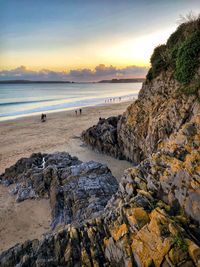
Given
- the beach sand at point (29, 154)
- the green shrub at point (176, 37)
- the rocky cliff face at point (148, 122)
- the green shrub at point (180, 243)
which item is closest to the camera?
the green shrub at point (180, 243)

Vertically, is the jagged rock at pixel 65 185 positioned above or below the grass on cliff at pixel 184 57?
below

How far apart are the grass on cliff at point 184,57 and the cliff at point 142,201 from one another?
2.0 inches

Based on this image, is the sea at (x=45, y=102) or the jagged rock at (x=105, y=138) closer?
the jagged rock at (x=105, y=138)

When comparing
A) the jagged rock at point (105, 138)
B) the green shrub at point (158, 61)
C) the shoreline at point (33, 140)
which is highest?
the green shrub at point (158, 61)

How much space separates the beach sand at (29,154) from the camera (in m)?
11.2

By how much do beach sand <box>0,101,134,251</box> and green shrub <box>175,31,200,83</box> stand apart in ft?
24.4

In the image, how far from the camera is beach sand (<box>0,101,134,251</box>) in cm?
1122

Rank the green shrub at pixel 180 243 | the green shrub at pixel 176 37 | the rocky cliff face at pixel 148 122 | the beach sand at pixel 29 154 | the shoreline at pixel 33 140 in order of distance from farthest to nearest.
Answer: the shoreline at pixel 33 140, the green shrub at pixel 176 37, the rocky cliff face at pixel 148 122, the beach sand at pixel 29 154, the green shrub at pixel 180 243

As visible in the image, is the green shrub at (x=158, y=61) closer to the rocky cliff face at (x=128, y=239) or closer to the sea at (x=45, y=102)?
the rocky cliff face at (x=128, y=239)

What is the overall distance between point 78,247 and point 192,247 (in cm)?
327

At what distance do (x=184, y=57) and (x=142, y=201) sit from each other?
8.78 meters

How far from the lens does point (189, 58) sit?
12.3 meters

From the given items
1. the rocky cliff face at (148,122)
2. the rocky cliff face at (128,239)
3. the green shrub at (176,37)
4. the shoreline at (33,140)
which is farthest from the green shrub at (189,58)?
the shoreline at (33,140)

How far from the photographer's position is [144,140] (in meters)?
15.9
